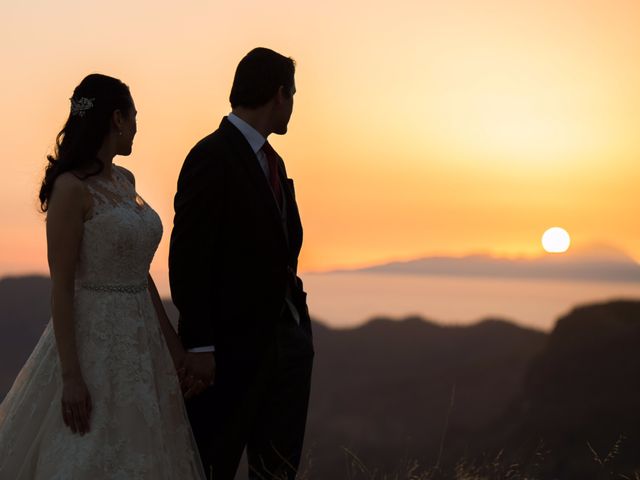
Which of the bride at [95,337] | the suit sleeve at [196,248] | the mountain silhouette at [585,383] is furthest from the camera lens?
the mountain silhouette at [585,383]

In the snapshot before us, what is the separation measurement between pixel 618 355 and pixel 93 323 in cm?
5263

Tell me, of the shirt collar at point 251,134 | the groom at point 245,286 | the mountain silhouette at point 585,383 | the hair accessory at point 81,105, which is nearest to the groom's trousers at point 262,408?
the groom at point 245,286

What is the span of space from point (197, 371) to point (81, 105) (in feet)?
4.59

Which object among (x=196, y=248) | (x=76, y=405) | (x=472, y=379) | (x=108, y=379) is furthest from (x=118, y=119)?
(x=472, y=379)

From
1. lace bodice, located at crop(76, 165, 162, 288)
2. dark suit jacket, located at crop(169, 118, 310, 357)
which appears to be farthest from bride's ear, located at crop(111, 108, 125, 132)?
dark suit jacket, located at crop(169, 118, 310, 357)

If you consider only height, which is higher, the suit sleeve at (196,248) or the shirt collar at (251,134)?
the shirt collar at (251,134)

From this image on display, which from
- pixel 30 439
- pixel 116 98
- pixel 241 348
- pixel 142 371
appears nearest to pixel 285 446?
pixel 241 348

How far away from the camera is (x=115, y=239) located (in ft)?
15.2

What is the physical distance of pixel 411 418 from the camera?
7675 cm

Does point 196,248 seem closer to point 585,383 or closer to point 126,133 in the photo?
point 126,133

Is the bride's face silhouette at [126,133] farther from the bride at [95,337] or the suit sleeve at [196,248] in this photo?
the suit sleeve at [196,248]

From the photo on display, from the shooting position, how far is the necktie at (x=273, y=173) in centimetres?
514

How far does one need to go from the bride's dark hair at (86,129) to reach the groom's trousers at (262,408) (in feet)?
3.91

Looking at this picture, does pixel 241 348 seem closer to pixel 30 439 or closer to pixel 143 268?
pixel 143 268
